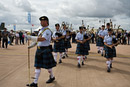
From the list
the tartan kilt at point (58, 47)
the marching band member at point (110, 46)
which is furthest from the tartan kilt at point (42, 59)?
the tartan kilt at point (58, 47)

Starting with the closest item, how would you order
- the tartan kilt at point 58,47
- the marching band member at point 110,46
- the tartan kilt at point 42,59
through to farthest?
the tartan kilt at point 42,59 → the marching band member at point 110,46 → the tartan kilt at point 58,47

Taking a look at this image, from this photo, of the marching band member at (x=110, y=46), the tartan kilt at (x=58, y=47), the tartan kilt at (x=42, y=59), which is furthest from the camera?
the tartan kilt at (x=58, y=47)

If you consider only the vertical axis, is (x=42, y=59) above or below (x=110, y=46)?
below

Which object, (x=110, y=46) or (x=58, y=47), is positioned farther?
(x=58, y=47)

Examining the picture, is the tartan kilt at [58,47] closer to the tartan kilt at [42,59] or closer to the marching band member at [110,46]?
the marching band member at [110,46]

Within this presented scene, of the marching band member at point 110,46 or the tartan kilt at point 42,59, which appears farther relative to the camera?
the marching band member at point 110,46

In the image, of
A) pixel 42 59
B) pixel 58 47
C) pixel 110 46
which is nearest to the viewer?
pixel 42 59

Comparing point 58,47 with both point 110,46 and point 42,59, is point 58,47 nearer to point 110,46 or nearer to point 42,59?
point 110,46

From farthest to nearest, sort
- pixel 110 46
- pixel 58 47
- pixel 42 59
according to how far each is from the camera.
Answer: pixel 58 47, pixel 110 46, pixel 42 59

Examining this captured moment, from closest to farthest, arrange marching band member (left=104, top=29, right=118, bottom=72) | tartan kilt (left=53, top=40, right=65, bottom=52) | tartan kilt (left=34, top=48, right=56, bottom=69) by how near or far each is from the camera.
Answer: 1. tartan kilt (left=34, top=48, right=56, bottom=69)
2. marching band member (left=104, top=29, right=118, bottom=72)
3. tartan kilt (left=53, top=40, right=65, bottom=52)

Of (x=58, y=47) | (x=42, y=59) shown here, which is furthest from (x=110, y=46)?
(x=42, y=59)

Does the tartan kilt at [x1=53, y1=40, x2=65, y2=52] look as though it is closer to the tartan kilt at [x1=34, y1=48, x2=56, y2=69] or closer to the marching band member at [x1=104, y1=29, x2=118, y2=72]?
the marching band member at [x1=104, y1=29, x2=118, y2=72]

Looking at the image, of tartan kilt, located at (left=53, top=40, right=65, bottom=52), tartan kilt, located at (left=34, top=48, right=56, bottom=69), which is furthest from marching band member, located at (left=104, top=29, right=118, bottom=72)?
tartan kilt, located at (left=34, top=48, right=56, bottom=69)

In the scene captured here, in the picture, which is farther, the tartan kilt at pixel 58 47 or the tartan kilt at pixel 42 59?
the tartan kilt at pixel 58 47
